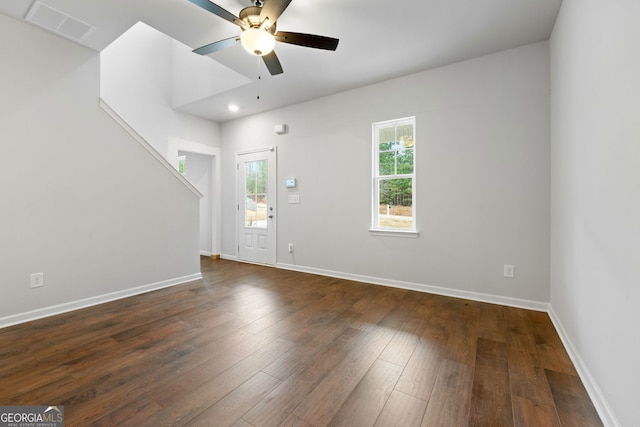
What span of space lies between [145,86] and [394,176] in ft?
14.6

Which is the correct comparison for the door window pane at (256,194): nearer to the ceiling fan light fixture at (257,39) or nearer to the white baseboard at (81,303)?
the white baseboard at (81,303)

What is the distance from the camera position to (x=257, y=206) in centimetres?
519

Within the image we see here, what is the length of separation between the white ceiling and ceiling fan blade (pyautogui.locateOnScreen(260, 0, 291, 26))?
38cm

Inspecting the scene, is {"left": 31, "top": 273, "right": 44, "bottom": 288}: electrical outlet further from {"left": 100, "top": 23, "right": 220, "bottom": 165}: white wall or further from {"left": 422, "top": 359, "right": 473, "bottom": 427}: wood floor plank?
{"left": 422, "top": 359, "right": 473, "bottom": 427}: wood floor plank

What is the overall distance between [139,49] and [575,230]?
6.27 metres

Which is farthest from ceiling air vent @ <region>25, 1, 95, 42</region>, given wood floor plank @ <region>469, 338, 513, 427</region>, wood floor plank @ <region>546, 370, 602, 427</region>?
wood floor plank @ <region>546, 370, 602, 427</region>

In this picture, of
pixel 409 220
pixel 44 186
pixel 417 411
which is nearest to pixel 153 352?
pixel 417 411

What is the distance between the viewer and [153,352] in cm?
203

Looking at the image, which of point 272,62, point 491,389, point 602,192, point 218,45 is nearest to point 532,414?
point 491,389

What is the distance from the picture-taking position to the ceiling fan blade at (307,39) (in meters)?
2.19

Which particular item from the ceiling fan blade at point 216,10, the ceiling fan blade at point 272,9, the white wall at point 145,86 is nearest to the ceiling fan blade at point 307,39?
the ceiling fan blade at point 272,9

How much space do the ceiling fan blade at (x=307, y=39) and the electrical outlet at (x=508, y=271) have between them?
9.49 ft

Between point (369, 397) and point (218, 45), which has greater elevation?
point (218, 45)

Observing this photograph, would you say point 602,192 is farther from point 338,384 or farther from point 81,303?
point 81,303
